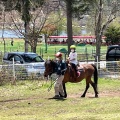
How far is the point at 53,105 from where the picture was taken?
12914 mm

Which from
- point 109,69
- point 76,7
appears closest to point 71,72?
point 109,69

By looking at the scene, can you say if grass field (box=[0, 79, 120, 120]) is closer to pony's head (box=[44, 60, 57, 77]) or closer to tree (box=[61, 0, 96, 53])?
pony's head (box=[44, 60, 57, 77])

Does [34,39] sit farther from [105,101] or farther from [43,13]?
[105,101]

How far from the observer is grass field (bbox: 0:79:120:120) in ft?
33.1

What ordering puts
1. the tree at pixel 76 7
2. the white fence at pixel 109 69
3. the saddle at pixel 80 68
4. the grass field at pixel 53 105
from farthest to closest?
the tree at pixel 76 7
the white fence at pixel 109 69
the saddle at pixel 80 68
the grass field at pixel 53 105

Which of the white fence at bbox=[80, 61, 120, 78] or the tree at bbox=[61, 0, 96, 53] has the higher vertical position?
the tree at bbox=[61, 0, 96, 53]

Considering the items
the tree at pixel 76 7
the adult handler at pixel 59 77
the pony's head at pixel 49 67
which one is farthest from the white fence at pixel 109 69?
the pony's head at pixel 49 67

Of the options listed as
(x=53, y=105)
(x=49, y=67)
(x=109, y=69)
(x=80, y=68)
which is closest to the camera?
(x=53, y=105)

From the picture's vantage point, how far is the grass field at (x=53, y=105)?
10.1m

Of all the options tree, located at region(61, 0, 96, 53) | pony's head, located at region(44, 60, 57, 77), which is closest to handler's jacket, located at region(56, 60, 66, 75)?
pony's head, located at region(44, 60, 57, 77)

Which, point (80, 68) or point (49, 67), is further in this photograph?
point (80, 68)

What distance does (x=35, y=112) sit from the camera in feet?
37.7

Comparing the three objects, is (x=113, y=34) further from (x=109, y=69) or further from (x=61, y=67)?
(x=61, y=67)

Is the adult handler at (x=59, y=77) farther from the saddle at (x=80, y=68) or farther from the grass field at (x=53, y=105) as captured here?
the saddle at (x=80, y=68)
